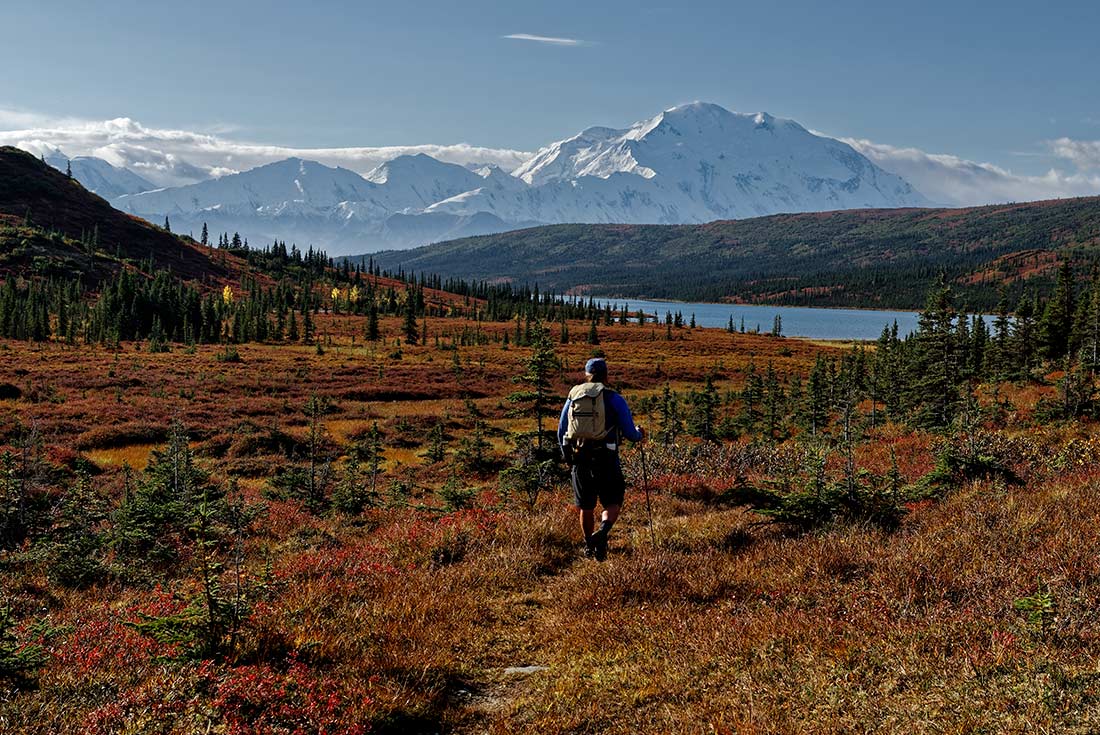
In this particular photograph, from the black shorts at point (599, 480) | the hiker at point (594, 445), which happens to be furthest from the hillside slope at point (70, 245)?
the black shorts at point (599, 480)

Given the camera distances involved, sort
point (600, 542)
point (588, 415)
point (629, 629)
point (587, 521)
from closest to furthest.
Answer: point (629, 629) → point (600, 542) → point (588, 415) → point (587, 521)

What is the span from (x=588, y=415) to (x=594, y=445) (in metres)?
0.42

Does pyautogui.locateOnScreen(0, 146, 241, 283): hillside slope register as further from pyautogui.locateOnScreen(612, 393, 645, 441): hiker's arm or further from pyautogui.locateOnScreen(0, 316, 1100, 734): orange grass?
pyautogui.locateOnScreen(612, 393, 645, 441): hiker's arm

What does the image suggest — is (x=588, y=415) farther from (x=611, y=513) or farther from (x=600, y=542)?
(x=600, y=542)

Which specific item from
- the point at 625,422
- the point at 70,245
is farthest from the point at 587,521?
the point at 70,245

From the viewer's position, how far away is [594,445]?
802 centimetres

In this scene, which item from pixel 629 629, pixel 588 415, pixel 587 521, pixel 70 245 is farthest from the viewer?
pixel 70 245

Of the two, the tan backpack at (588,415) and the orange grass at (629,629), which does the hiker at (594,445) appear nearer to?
the tan backpack at (588,415)

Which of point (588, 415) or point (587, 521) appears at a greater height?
point (588, 415)

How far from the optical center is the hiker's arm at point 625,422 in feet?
25.4

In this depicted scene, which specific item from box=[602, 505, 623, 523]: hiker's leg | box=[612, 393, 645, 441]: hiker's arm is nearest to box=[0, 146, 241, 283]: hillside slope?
box=[612, 393, 645, 441]: hiker's arm

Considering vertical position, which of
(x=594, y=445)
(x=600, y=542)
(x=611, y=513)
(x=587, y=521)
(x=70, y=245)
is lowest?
(x=600, y=542)

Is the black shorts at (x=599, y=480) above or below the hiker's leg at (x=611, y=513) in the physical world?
above

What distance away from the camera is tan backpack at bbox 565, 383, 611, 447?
25.8 ft
